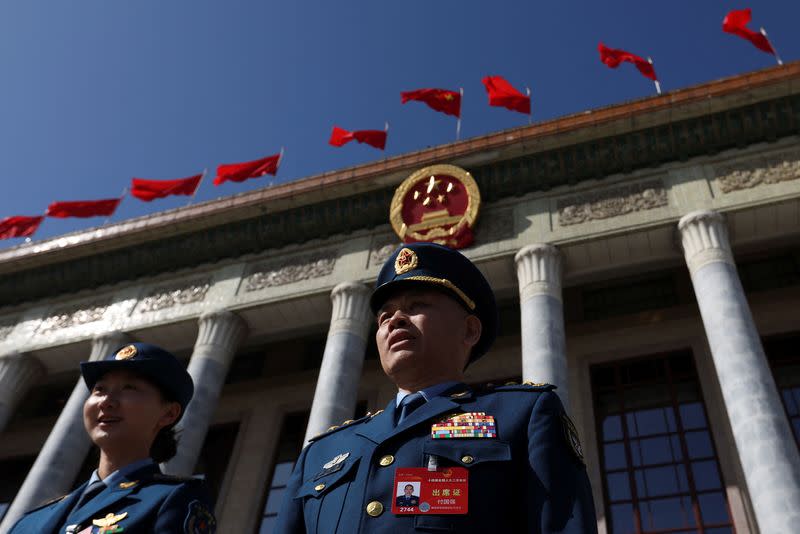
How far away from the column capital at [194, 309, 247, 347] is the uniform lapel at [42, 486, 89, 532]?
33.2 ft

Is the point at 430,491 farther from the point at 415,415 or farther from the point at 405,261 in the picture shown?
the point at 405,261

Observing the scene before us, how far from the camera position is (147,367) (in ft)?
12.3

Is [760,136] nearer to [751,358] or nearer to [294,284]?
[751,358]

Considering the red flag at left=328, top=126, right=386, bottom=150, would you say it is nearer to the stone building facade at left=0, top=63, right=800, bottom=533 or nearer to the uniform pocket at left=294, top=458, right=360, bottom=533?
the stone building facade at left=0, top=63, right=800, bottom=533

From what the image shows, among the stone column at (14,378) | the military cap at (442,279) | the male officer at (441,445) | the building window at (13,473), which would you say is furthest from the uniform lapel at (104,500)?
the building window at (13,473)

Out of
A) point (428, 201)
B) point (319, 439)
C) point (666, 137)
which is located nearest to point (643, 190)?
point (666, 137)

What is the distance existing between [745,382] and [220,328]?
9.36 meters

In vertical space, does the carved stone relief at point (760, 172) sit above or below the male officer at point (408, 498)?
above

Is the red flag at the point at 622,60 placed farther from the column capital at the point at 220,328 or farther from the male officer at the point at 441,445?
the male officer at the point at 441,445

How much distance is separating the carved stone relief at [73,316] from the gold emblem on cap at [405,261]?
1388cm

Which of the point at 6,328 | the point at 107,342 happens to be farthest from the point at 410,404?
the point at 6,328

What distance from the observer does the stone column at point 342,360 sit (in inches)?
443

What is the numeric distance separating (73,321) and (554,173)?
35.9 feet

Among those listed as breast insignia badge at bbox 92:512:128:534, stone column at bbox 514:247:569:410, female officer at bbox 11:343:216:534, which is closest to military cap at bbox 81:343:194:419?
female officer at bbox 11:343:216:534
